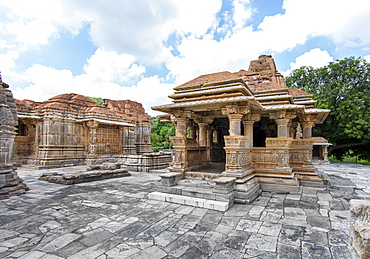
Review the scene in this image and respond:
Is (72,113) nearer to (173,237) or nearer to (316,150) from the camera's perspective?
(173,237)

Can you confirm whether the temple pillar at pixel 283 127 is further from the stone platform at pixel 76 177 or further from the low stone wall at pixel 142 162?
the low stone wall at pixel 142 162

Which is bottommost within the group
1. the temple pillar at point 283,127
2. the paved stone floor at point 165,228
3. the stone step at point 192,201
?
the paved stone floor at point 165,228

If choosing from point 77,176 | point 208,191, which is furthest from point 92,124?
point 208,191

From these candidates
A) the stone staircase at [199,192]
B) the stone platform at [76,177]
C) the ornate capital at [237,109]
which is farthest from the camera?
the stone platform at [76,177]

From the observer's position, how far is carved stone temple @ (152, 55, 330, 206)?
20.7ft

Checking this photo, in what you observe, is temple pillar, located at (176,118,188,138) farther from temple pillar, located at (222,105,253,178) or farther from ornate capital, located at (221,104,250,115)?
ornate capital, located at (221,104,250,115)

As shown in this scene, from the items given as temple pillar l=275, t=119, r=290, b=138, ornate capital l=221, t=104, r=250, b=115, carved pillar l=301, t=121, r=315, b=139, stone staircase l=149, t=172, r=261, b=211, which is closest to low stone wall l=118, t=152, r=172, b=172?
stone staircase l=149, t=172, r=261, b=211

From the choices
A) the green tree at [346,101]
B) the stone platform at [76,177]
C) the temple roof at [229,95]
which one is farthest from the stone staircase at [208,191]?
the green tree at [346,101]

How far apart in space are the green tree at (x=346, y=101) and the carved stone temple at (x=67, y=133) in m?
20.2

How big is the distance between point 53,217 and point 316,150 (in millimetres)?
23912

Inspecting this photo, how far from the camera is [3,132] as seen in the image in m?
6.70

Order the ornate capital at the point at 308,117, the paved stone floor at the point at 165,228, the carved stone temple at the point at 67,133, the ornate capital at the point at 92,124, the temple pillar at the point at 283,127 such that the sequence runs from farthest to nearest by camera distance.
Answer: the ornate capital at the point at 92,124 < the carved stone temple at the point at 67,133 < the ornate capital at the point at 308,117 < the temple pillar at the point at 283,127 < the paved stone floor at the point at 165,228

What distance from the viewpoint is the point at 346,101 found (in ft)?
66.3

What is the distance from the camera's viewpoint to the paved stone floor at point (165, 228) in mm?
3188
